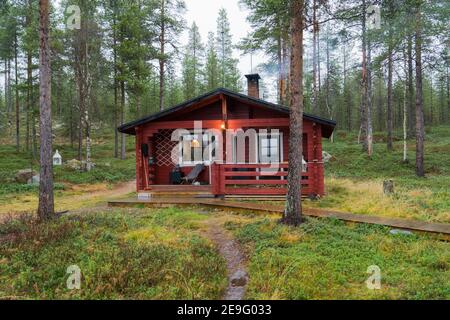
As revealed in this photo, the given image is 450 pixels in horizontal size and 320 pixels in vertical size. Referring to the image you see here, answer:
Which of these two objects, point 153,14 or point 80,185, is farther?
point 153,14

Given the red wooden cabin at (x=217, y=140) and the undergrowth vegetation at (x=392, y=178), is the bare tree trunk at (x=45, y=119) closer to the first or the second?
the red wooden cabin at (x=217, y=140)

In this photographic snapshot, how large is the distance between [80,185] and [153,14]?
1423 centimetres

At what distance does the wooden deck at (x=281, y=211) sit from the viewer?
674 centimetres

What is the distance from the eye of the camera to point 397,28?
15.0m

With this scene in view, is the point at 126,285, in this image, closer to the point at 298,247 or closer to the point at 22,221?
the point at 298,247

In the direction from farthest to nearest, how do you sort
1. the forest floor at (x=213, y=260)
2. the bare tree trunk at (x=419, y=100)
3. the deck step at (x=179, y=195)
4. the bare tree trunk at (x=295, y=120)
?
1. the bare tree trunk at (x=419, y=100)
2. the deck step at (x=179, y=195)
3. the bare tree trunk at (x=295, y=120)
4. the forest floor at (x=213, y=260)

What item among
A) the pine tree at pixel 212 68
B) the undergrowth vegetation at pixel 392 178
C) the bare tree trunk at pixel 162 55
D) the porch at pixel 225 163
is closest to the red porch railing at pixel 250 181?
the porch at pixel 225 163

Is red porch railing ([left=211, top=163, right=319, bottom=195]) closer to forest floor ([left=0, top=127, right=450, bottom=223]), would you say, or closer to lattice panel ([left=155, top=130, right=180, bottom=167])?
forest floor ([left=0, top=127, right=450, bottom=223])

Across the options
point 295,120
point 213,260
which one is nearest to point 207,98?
point 295,120

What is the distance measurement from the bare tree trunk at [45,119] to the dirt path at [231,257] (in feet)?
13.7

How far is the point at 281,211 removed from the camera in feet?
28.5

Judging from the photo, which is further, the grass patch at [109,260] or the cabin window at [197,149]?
the cabin window at [197,149]
